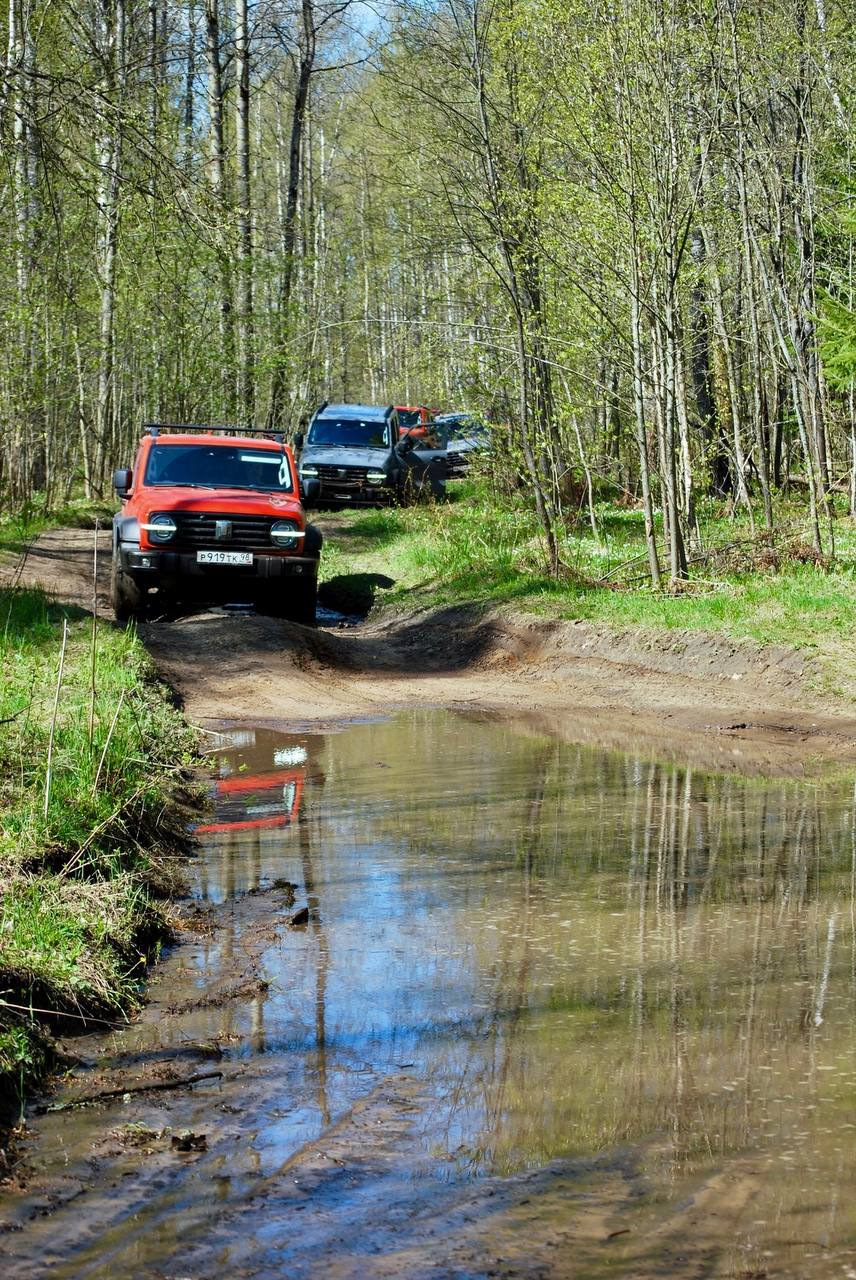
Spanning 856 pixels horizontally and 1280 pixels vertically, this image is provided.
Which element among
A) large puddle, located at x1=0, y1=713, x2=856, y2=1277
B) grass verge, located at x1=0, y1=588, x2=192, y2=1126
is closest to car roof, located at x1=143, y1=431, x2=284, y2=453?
grass verge, located at x1=0, y1=588, x2=192, y2=1126

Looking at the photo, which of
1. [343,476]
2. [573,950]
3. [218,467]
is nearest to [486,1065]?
[573,950]

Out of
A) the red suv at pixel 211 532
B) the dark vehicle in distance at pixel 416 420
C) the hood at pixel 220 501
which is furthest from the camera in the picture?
the dark vehicle in distance at pixel 416 420

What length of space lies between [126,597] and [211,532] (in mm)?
1269

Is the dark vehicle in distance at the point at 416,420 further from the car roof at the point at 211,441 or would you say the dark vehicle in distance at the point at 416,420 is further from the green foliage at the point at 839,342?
the green foliage at the point at 839,342

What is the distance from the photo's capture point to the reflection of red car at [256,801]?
24.0 ft

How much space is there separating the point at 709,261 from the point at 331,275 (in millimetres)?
20395

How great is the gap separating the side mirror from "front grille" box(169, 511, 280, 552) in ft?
2.53

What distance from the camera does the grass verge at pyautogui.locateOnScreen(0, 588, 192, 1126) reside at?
13.7ft

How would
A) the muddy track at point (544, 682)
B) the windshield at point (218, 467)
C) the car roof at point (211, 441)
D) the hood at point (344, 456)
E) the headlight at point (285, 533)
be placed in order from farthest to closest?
the hood at point (344, 456) < the car roof at point (211, 441) < the windshield at point (218, 467) < the headlight at point (285, 533) < the muddy track at point (544, 682)

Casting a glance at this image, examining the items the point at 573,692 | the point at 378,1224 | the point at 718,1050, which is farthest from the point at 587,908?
the point at 573,692

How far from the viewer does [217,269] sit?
26.9 m

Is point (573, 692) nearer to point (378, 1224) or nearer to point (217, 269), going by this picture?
point (378, 1224)

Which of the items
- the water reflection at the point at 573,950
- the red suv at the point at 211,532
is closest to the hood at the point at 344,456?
the red suv at the point at 211,532

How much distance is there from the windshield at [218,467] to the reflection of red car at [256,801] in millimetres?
6912
